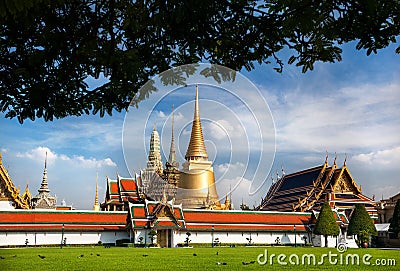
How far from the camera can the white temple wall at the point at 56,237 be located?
30630 mm

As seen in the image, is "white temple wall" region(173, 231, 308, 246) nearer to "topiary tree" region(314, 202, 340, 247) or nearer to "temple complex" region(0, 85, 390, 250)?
Answer: "temple complex" region(0, 85, 390, 250)

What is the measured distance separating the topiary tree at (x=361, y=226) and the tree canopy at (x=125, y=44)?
3396 centimetres

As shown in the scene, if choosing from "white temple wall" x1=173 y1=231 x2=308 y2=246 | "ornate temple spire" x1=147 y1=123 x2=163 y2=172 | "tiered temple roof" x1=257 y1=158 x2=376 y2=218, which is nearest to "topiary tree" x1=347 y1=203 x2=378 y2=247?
"white temple wall" x1=173 y1=231 x2=308 y2=246

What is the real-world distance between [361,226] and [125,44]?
3448cm

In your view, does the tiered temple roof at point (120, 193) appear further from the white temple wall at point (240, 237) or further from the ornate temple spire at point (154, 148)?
the white temple wall at point (240, 237)

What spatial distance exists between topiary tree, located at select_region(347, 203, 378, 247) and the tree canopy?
111ft

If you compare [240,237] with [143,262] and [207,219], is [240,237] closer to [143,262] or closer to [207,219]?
[207,219]

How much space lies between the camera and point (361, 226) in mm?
35094

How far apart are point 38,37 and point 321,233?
3365cm

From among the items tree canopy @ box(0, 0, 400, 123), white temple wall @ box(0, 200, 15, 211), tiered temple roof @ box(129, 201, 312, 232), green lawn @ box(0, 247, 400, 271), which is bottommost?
green lawn @ box(0, 247, 400, 271)

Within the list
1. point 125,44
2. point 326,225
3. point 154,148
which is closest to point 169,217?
point 326,225

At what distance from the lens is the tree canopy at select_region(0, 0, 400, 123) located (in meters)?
3.62

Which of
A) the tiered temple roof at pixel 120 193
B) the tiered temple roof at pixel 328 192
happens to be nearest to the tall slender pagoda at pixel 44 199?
the tiered temple roof at pixel 120 193

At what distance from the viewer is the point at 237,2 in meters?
3.90
